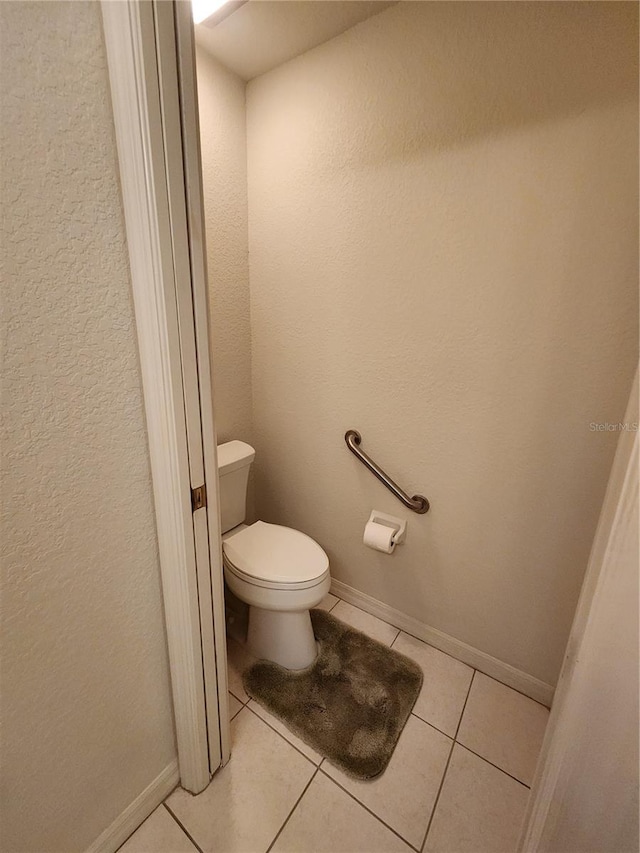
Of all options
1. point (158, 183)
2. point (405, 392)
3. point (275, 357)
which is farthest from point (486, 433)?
point (158, 183)

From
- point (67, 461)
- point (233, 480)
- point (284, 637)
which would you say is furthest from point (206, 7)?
point (284, 637)

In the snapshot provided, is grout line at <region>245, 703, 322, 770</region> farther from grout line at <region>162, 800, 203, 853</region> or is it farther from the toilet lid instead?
the toilet lid

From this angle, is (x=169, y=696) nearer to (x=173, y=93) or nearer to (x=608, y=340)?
(x=173, y=93)

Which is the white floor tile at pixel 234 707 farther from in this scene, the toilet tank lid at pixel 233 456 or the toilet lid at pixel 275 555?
the toilet tank lid at pixel 233 456

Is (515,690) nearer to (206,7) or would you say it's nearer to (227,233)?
(227,233)

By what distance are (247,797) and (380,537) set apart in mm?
915

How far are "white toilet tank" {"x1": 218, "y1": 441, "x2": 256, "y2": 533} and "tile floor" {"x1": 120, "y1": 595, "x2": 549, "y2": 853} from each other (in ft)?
2.22

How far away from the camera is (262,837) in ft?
3.33

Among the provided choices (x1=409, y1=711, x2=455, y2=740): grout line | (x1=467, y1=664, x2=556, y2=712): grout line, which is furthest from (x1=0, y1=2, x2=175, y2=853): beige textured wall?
(x1=467, y1=664, x2=556, y2=712): grout line

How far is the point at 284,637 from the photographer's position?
1.48 metres

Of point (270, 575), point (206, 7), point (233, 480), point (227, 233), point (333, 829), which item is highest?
point (206, 7)

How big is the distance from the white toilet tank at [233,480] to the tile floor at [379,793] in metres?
0.68

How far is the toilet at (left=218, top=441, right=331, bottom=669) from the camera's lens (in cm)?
137

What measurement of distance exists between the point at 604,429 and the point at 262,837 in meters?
1.54
